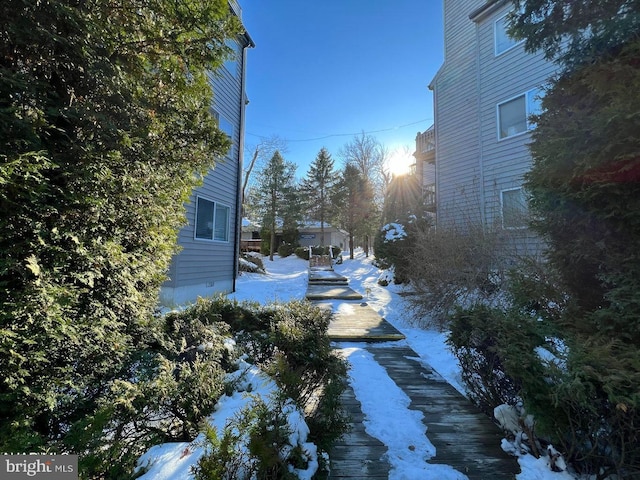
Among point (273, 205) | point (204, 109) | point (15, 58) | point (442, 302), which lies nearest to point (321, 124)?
point (273, 205)

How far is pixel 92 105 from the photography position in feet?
6.89

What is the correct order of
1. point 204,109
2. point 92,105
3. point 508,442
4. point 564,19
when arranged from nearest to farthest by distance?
point 92,105
point 508,442
point 564,19
point 204,109

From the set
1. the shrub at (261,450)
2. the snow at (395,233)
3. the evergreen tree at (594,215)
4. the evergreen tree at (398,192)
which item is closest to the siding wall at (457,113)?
the snow at (395,233)

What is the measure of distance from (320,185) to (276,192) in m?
4.74

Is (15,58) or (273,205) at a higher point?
(273,205)

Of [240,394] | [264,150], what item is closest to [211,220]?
[240,394]

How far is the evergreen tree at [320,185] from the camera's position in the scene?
86.5 feet

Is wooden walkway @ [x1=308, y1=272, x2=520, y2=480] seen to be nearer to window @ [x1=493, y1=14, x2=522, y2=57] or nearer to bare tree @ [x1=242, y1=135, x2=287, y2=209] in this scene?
window @ [x1=493, y1=14, x2=522, y2=57]

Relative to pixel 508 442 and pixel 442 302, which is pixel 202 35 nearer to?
pixel 508 442

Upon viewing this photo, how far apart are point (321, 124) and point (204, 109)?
1684 centimetres

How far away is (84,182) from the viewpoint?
6.60 feet

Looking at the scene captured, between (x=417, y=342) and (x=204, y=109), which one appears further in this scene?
(x=417, y=342)

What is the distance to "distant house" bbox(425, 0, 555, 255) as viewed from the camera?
8.61m

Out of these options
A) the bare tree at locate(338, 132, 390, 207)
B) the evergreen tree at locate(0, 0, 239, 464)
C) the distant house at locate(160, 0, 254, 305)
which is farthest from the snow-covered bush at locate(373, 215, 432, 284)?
the bare tree at locate(338, 132, 390, 207)
